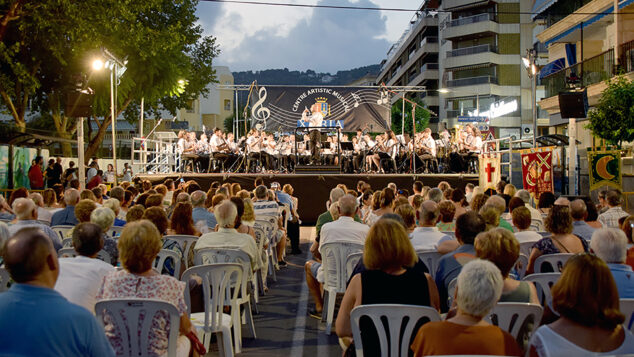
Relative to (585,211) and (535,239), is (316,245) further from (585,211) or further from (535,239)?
(585,211)

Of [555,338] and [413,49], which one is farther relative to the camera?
[413,49]

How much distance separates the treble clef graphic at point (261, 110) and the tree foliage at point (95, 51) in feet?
12.1

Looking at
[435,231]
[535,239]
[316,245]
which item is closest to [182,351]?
[435,231]

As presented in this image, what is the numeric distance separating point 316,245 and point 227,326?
220 cm

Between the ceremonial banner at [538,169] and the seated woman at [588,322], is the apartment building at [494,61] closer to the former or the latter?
the ceremonial banner at [538,169]

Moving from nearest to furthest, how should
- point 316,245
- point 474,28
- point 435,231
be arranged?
point 435,231 < point 316,245 < point 474,28

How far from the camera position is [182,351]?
3.51 meters

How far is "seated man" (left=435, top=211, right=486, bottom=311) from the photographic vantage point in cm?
417

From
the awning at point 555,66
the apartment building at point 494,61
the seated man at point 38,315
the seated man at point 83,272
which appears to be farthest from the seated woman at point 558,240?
the apartment building at point 494,61

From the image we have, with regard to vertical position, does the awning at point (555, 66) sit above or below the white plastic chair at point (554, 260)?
above

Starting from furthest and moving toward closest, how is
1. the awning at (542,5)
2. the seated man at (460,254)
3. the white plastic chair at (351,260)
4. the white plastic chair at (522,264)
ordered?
1. the awning at (542,5)
2. the white plastic chair at (351,260)
3. the white plastic chair at (522,264)
4. the seated man at (460,254)

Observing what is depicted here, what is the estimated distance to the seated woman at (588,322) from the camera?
239 cm

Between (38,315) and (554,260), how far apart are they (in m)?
3.86

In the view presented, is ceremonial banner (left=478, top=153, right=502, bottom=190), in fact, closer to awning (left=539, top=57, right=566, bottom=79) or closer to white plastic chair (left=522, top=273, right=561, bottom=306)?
white plastic chair (left=522, top=273, right=561, bottom=306)
